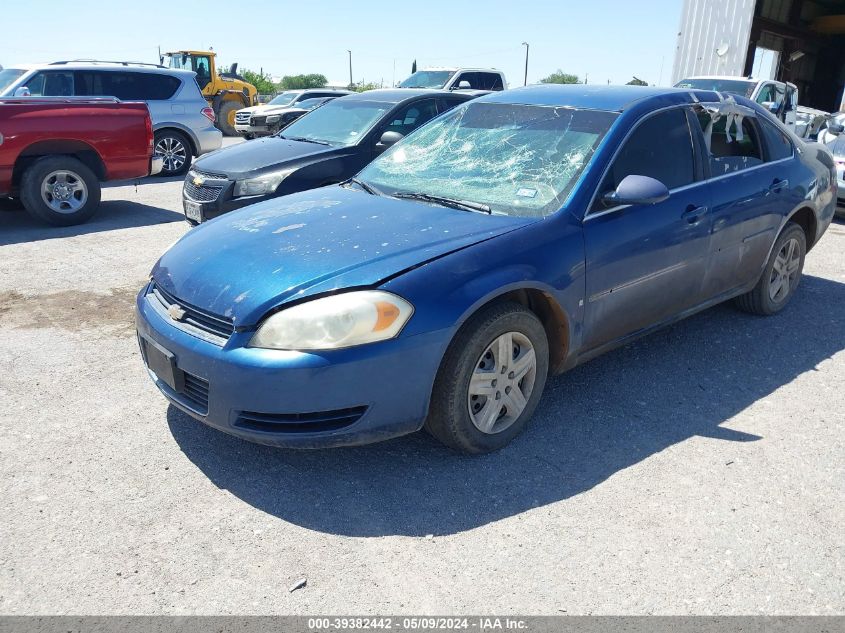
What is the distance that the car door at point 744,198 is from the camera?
14.1 feet

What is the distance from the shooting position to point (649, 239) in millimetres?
3770

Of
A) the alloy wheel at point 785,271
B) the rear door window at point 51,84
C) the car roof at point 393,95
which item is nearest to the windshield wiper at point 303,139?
the car roof at point 393,95

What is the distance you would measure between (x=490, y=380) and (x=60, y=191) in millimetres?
7065

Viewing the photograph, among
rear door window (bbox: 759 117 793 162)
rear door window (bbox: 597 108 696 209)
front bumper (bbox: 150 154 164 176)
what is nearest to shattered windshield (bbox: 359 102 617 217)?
rear door window (bbox: 597 108 696 209)

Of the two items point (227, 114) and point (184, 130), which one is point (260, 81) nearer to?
point (227, 114)

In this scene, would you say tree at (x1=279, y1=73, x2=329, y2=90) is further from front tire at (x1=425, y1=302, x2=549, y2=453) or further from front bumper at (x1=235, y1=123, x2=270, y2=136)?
front tire at (x1=425, y1=302, x2=549, y2=453)

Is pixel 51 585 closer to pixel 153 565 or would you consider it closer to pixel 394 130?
pixel 153 565

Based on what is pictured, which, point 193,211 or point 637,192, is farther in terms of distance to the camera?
point 193,211

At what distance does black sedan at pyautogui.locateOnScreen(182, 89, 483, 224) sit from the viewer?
6.65 m

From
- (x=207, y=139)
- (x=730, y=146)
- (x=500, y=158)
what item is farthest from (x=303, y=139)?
(x=207, y=139)

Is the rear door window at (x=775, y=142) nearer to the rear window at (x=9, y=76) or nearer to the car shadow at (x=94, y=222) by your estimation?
the car shadow at (x=94, y=222)

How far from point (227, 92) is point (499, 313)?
21.0 meters

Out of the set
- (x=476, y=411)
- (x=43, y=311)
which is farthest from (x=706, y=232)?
(x=43, y=311)

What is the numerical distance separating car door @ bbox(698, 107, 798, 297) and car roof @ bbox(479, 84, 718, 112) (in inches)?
9.5
